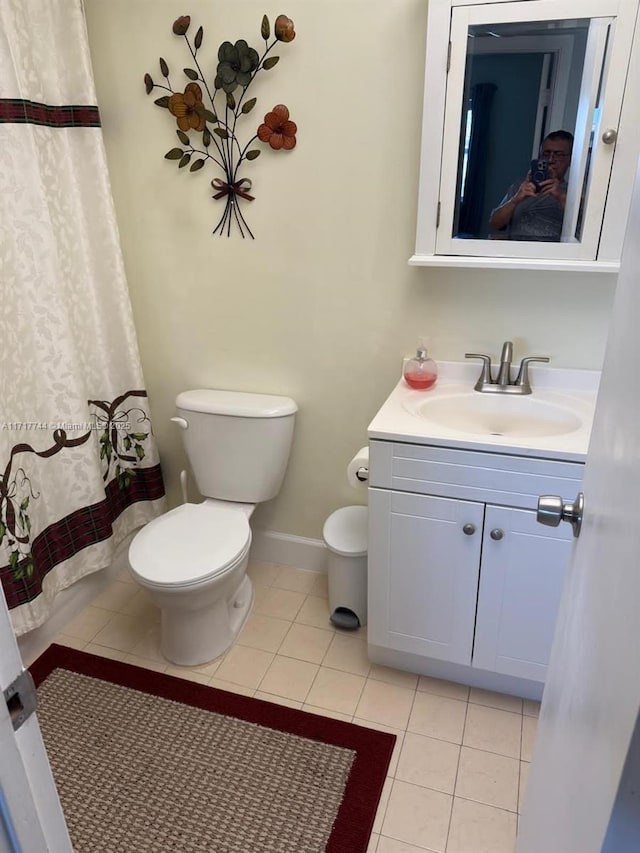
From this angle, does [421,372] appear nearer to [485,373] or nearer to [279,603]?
[485,373]

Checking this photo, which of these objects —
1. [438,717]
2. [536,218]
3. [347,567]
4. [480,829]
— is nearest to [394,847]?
[480,829]

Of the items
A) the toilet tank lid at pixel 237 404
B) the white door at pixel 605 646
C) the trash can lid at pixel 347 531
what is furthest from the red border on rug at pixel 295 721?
the toilet tank lid at pixel 237 404

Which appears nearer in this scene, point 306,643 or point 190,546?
point 190,546

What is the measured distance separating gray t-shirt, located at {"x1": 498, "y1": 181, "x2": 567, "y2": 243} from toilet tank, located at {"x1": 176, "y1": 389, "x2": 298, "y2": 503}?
2.92ft

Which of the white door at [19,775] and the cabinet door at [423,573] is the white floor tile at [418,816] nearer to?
the cabinet door at [423,573]

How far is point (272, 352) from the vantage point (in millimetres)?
2051

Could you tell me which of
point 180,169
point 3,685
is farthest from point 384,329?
point 3,685

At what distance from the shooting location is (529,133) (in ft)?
5.02

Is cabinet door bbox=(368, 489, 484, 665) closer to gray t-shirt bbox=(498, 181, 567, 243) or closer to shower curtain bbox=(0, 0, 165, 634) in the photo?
gray t-shirt bbox=(498, 181, 567, 243)

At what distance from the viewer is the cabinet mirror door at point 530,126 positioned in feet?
4.67

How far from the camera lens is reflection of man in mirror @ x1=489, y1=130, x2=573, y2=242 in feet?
5.01

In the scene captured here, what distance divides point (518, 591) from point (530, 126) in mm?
1203

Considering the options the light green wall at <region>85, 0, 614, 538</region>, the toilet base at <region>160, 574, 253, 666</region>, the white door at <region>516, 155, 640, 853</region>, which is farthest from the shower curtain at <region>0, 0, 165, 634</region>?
the white door at <region>516, 155, 640, 853</region>

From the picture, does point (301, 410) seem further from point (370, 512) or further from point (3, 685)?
point (3, 685)
